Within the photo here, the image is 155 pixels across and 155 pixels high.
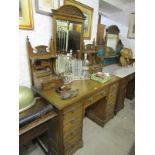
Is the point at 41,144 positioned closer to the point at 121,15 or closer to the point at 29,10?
the point at 29,10

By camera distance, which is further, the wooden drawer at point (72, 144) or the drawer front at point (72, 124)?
the wooden drawer at point (72, 144)

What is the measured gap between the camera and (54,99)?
3.78ft

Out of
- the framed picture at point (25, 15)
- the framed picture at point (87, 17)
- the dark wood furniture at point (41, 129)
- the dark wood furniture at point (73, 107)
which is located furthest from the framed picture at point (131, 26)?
the dark wood furniture at point (41, 129)

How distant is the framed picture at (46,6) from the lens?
1.26m

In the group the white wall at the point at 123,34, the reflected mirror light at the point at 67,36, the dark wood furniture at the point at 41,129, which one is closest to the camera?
the dark wood furniture at the point at 41,129

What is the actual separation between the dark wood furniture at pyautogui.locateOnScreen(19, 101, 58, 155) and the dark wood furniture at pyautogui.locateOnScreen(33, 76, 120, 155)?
79mm

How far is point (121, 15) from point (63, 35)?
182 cm

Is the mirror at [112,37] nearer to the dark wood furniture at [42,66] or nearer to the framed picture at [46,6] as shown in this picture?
the framed picture at [46,6]

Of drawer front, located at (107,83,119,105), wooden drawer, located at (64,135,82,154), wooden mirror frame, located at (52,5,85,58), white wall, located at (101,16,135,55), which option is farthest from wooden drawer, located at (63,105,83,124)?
white wall, located at (101,16,135,55)

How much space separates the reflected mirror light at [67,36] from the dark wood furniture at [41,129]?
2.34 ft

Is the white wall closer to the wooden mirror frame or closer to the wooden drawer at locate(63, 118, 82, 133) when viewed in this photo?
the wooden mirror frame

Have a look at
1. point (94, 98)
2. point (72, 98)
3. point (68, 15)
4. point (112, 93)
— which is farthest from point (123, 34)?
point (72, 98)
